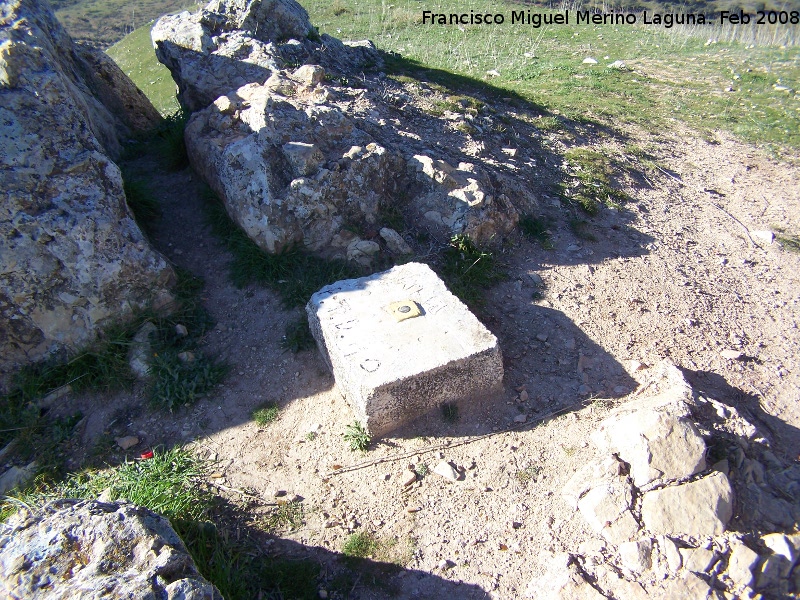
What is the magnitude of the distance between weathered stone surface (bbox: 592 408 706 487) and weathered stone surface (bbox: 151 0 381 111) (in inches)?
208

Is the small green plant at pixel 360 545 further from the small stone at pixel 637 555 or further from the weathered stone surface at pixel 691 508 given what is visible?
the weathered stone surface at pixel 691 508

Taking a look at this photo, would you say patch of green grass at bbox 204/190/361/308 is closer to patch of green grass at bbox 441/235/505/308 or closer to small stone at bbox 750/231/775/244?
patch of green grass at bbox 441/235/505/308

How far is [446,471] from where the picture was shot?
371 centimetres

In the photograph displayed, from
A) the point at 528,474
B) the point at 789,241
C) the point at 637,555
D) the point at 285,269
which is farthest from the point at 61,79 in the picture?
the point at 789,241

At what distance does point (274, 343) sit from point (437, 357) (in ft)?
5.19

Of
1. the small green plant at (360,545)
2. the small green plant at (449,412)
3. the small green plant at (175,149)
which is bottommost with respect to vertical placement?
the small green plant at (360,545)

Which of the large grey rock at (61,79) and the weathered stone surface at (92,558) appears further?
the large grey rock at (61,79)

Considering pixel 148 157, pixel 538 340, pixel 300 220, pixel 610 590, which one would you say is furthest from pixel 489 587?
pixel 148 157

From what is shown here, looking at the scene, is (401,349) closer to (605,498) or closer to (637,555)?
(605,498)

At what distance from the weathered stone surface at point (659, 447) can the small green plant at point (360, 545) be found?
1.64 m

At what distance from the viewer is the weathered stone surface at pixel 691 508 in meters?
3.11

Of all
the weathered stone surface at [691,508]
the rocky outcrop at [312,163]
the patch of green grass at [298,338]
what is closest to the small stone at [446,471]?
the weathered stone surface at [691,508]

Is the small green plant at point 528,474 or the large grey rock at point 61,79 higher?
the large grey rock at point 61,79

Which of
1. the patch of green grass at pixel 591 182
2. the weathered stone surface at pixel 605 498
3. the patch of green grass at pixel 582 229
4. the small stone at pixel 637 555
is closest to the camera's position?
the small stone at pixel 637 555
